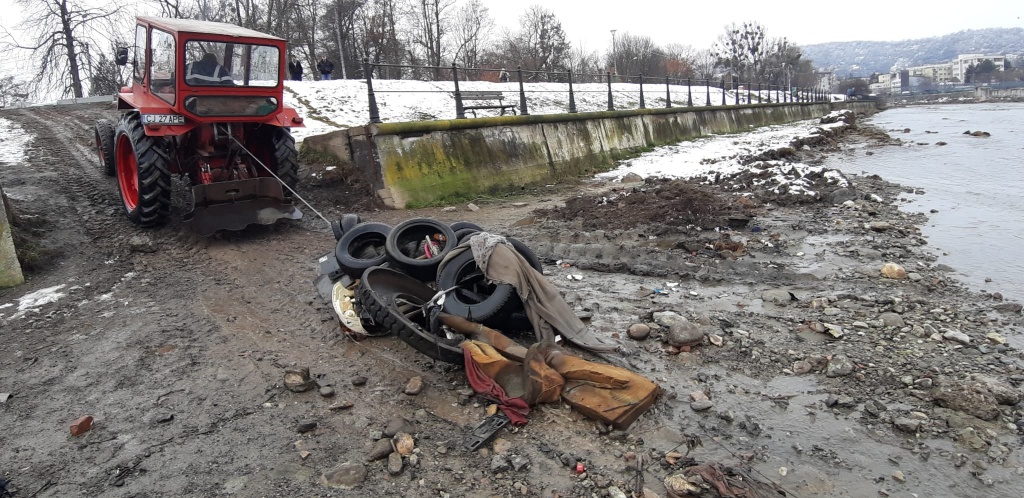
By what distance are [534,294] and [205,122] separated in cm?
529

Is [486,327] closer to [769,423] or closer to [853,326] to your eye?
[769,423]

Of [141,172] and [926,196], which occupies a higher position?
[141,172]

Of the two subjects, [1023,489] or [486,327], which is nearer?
[1023,489]

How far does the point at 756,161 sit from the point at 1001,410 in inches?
453

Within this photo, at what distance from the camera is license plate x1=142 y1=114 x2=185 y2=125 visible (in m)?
7.27

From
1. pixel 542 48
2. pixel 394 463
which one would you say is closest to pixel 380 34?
pixel 542 48

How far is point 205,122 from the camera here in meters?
7.43

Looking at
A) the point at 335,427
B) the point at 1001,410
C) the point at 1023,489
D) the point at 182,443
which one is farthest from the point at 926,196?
the point at 182,443

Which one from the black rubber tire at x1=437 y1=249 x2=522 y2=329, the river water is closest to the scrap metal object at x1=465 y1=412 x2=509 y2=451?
the black rubber tire at x1=437 y1=249 x2=522 y2=329

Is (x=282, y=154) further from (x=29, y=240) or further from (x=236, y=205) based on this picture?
(x=29, y=240)

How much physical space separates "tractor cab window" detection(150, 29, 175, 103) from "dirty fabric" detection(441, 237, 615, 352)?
5.25 meters

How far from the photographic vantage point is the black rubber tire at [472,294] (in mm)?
4367

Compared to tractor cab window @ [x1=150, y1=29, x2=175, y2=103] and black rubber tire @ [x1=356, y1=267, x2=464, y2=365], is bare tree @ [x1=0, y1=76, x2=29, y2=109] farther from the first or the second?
black rubber tire @ [x1=356, y1=267, x2=464, y2=365]

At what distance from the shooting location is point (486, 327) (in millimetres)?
4230
